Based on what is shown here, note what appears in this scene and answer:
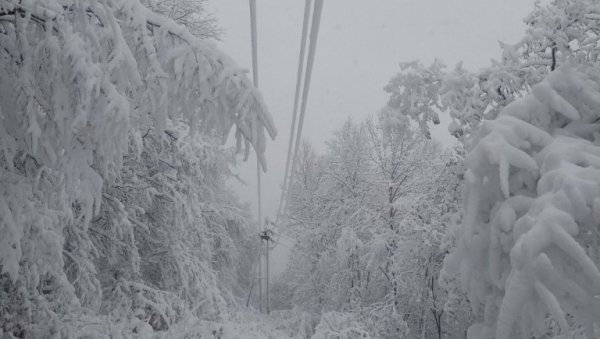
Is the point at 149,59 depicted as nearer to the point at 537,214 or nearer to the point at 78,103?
the point at 78,103

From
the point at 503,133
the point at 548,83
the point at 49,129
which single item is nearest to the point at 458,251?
the point at 503,133

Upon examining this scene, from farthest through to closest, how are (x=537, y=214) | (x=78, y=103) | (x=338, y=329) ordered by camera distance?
(x=338, y=329) < (x=78, y=103) < (x=537, y=214)

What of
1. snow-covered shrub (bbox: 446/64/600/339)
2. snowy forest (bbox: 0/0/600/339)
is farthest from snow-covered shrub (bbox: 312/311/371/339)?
snow-covered shrub (bbox: 446/64/600/339)

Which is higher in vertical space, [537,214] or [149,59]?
[149,59]

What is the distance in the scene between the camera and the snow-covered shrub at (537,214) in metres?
1.11

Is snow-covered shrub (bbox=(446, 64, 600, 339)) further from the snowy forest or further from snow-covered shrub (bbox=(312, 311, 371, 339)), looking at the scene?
snow-covered shrub (bbox=(312, 311, 371, 339))

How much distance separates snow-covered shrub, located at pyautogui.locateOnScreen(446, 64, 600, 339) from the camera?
1105 mm

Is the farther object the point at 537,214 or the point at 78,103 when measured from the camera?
the point at 78,103

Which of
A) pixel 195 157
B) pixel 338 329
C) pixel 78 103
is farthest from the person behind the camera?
pixel 195 157

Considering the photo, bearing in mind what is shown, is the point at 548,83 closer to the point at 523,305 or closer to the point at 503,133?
the point at 503,133

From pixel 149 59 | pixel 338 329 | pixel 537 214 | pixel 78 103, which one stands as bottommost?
pixel 338 329

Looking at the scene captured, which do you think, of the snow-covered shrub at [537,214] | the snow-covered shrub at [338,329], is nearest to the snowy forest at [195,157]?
the snow-covered shrub at [537,214]

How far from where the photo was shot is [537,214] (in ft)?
3.93

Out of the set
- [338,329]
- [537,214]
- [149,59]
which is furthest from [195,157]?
[537,214]
